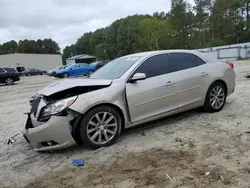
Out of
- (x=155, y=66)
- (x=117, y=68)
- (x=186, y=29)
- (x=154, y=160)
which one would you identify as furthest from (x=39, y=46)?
(x=154, y=160)

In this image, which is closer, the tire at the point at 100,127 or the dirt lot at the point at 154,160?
the dirt lot at the point at 154,160

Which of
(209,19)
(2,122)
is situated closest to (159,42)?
(209,19)

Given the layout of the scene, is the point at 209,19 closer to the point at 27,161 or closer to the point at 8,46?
the point at 27,161

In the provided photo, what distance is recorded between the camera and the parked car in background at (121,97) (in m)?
3.86

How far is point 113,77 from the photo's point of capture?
4.61 meters

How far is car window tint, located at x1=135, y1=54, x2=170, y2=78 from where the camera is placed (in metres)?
4.69

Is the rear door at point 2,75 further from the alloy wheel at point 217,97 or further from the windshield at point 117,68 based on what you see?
the alloy wheel at point 217,97

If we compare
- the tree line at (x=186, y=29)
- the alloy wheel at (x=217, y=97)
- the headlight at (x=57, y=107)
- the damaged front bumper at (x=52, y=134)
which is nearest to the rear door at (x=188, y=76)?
the alloy wheel at (x=217, y=97)

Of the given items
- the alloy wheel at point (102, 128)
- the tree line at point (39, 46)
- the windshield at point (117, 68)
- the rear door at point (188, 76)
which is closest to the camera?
the alloy wheel at point (102, 128)

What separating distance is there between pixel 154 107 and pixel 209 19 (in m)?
68.5

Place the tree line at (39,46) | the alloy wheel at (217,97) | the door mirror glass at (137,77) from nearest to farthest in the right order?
the door mirror glass at (137,77)
the alloy wheel at (217,97)
the tree line at (39,46)

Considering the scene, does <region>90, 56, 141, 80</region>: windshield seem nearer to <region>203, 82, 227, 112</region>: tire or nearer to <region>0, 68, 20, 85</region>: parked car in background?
<region>203, 82, 227, 112</region>: tire

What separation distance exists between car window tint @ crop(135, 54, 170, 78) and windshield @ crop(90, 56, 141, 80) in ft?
Answer: 0.71

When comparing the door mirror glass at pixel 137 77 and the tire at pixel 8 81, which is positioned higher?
the door mirror glass at pixel 137 77
